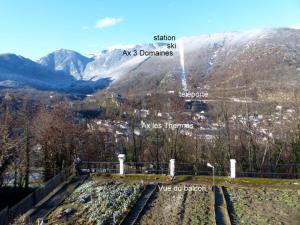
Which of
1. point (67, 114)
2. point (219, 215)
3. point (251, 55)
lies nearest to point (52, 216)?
point (219, 215)

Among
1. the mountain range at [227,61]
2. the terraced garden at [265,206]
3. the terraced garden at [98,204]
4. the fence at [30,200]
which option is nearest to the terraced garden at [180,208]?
the terraced garden at [98,204]

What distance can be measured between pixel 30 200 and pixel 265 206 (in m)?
9.18

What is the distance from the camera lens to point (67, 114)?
33.9 meters

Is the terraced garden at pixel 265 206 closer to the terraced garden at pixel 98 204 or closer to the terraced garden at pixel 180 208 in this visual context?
A: the terraced garden at pixel 180 208

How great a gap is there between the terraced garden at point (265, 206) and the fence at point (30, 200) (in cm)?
785

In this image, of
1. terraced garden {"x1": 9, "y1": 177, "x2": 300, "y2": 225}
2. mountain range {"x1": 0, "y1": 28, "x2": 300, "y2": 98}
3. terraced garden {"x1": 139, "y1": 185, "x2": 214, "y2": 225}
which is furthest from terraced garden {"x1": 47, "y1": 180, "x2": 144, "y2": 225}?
mountain range {"x1": 0, "y1": 28, "x2": 300, "y2": 98}

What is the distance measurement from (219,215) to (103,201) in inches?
180

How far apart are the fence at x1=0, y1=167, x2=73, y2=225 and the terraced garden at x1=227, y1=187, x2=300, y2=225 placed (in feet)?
25.8

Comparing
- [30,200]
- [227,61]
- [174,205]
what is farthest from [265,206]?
[227,61]

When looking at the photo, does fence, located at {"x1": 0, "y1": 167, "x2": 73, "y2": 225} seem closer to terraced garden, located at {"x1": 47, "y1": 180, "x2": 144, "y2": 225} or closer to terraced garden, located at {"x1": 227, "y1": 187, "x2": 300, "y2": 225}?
terraced garden, located at {"x1": 47, "y1": 180, "x2": 144, "y2": 225}

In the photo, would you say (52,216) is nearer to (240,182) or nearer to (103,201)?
(103,201)

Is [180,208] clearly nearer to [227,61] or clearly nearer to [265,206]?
[265,206]

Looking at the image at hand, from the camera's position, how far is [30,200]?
17.8 m

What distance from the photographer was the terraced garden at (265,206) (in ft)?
49.7
